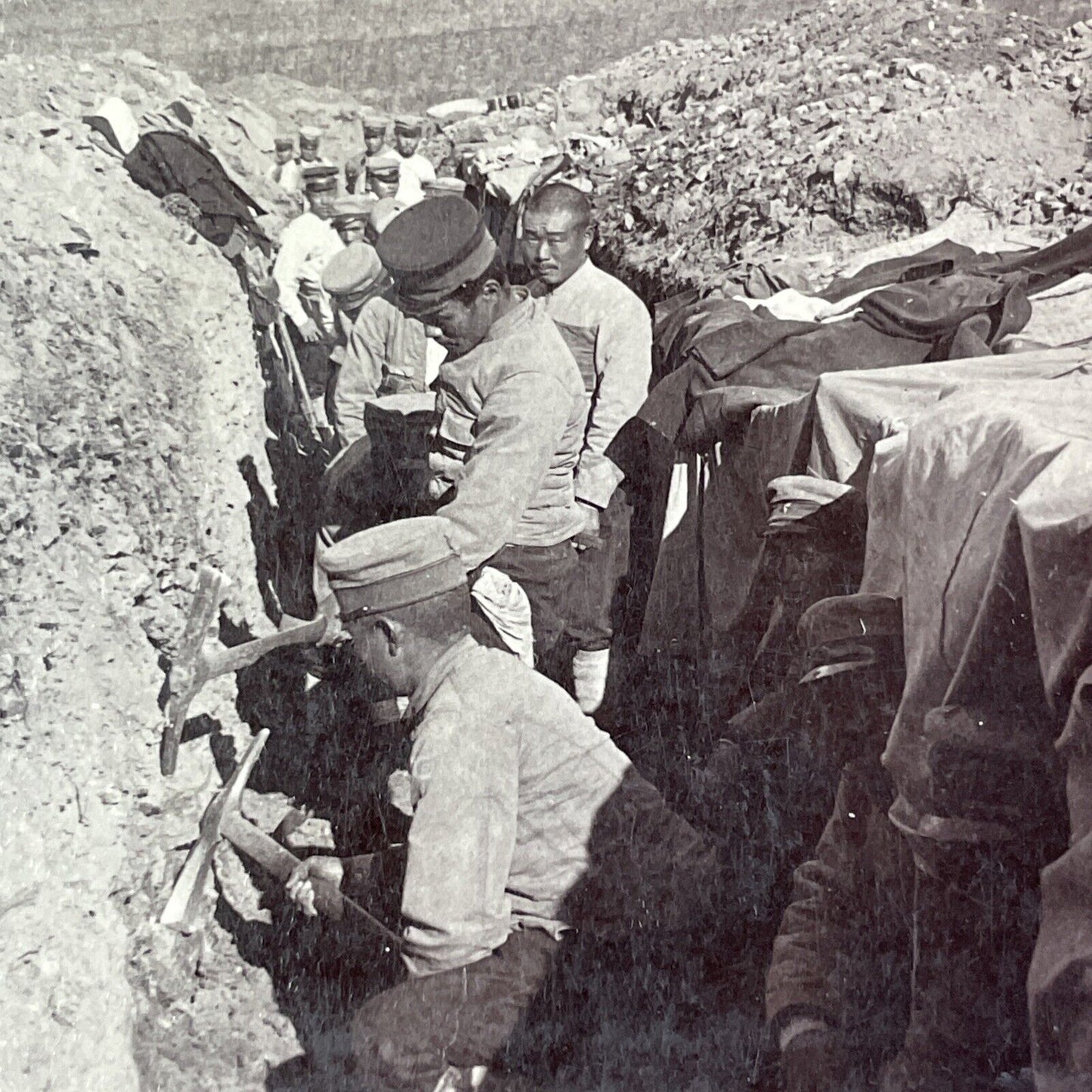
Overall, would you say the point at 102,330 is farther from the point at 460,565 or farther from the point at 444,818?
the point at 444,818

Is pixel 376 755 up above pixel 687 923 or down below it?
below

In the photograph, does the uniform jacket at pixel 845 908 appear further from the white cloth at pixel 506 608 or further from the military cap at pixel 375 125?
the military cap at pixel 375 125

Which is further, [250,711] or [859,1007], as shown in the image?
[250,711]

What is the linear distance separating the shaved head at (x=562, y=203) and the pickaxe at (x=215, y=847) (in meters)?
2.13

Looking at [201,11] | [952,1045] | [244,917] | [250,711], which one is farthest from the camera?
[201,11]

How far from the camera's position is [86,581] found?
3311 mm

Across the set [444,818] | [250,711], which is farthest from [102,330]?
[444,818]

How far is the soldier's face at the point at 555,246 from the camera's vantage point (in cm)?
375

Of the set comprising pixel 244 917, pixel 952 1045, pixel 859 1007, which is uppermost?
pixel 952 1045

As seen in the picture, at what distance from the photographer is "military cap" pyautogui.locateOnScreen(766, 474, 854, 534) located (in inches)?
89.1

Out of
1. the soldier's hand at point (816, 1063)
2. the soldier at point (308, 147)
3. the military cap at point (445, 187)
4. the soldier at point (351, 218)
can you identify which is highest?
the soldier at point (308, 147)

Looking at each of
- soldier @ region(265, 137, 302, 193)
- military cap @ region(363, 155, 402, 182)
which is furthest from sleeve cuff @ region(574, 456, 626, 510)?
soldier @ region(265, 137, 302, 193)

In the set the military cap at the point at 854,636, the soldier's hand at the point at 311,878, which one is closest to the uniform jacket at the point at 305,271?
the soldier's hand at the point at 311,878

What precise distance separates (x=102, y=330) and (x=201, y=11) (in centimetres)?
366
